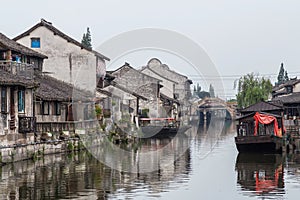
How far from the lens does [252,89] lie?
330 feet

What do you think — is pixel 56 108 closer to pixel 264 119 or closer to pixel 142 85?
pixel 264 119

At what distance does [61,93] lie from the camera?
45312mm

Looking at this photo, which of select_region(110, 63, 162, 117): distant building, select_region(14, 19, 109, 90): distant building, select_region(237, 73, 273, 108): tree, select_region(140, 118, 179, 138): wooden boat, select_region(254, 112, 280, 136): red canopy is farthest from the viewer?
select_region(237, 73, 273, 108): tree

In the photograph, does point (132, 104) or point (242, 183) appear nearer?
point (242, 183)

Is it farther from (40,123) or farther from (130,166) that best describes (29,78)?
(130,166)

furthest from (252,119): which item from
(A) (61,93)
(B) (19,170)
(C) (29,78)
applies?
(B) (19,170)

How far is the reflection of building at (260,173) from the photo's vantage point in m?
24.5

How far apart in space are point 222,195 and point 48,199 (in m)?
6.60

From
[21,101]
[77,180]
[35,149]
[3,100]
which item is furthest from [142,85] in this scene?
[77,180]

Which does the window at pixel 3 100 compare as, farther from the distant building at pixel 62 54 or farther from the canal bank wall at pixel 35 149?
the distant building at pixel 62 54

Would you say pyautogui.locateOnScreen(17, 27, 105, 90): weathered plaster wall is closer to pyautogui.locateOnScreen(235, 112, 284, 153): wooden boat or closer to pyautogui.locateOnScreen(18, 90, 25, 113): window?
pyautogui.locateOnScreen(235, 112, 284, 153): wooden boat

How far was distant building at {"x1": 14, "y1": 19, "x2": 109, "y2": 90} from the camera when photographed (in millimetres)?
54062

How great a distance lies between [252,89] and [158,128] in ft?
121

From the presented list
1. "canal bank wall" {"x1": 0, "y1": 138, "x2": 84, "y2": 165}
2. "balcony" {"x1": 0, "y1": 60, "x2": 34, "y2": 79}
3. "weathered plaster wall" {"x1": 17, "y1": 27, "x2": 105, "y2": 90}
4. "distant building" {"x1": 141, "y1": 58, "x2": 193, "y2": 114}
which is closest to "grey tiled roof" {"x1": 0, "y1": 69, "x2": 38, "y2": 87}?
"balcony" {"x1": 0, "y1": 60, "x2": 34, "y2": 79}
